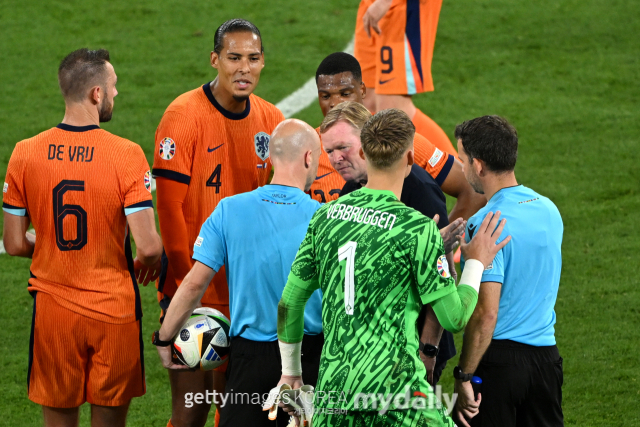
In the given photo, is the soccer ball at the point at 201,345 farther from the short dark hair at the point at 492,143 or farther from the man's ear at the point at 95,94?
the short dark hair at the point at 492,143

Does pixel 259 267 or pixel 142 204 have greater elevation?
pixel 142 204

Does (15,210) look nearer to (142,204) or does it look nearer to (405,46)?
(142,204)

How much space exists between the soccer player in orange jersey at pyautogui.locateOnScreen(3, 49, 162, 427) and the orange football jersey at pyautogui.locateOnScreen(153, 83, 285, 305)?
16.0 inches

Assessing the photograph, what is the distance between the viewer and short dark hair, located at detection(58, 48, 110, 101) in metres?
4.17

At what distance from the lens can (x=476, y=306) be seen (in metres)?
3.50

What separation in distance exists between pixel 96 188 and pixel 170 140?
67 centimetres

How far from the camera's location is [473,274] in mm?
3285

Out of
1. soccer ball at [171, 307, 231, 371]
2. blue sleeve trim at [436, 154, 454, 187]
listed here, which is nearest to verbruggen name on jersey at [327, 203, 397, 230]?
soccer ball at [171, 307, 231, 371]

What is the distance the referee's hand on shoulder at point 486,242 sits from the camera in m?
3.35

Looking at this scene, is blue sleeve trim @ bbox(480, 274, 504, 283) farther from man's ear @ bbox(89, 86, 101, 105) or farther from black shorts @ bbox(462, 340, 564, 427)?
man's ear @ bbox(89, 86, 101, 105)

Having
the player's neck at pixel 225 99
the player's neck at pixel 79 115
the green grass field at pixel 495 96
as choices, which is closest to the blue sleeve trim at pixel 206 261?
the player's neck at pixel 79 115

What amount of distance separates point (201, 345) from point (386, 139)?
1483mm

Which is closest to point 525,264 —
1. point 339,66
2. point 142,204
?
point 142,204

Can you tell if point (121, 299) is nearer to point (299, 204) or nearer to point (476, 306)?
point (299, 204)
